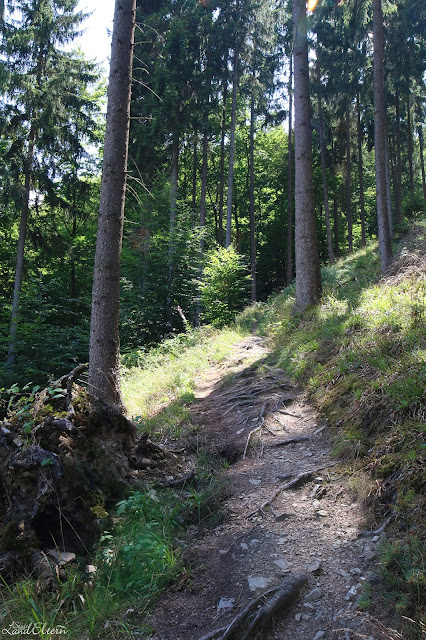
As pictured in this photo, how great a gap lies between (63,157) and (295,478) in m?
17.4

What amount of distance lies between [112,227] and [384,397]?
4252 mm

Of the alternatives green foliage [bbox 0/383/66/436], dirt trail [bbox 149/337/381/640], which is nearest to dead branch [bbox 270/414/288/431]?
dirt trail [bbox 149/337/381/640]

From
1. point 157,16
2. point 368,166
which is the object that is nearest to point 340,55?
point 157,16

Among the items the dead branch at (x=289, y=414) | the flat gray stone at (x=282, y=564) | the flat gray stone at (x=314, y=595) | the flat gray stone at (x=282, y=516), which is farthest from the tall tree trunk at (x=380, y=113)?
the flat gray stone at (x=314, y=595)

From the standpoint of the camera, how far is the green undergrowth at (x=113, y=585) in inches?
104

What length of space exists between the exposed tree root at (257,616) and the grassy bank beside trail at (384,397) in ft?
1.64

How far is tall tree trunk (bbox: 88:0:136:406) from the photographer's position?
19.6ft

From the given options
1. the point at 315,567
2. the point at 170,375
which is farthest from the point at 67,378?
the point at 170,375

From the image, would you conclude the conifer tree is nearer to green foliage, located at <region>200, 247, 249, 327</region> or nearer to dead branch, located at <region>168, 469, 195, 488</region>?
green foliage, located at <region>200, 247, 249, 327</region>

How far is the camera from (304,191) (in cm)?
934

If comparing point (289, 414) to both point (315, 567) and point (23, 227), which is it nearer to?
point (315, 567)

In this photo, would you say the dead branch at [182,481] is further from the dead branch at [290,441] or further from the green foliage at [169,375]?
the green foliage at [169,375]

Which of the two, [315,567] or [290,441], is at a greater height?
[290,441]

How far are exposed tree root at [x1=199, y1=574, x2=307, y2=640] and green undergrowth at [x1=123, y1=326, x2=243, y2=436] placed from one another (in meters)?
3.08
